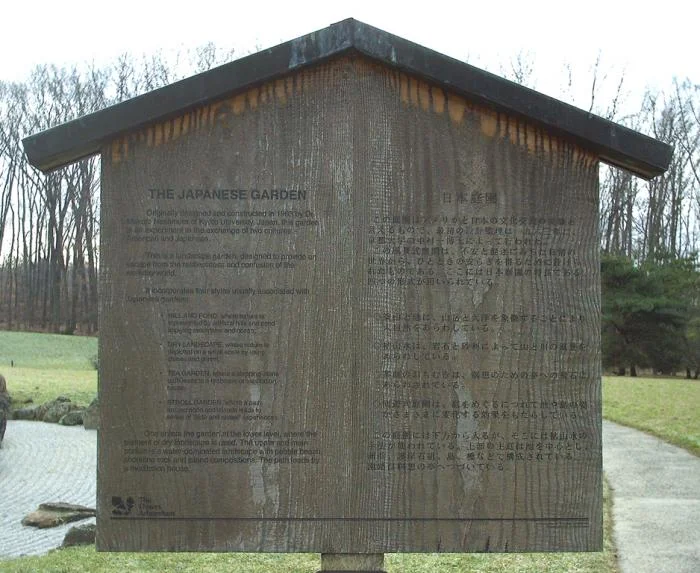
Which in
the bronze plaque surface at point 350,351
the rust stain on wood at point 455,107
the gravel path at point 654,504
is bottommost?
the gravel path at point 654,504

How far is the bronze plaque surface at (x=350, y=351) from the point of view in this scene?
2957 mm

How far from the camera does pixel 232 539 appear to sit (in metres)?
2.96

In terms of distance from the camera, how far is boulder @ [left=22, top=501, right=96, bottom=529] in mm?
9477

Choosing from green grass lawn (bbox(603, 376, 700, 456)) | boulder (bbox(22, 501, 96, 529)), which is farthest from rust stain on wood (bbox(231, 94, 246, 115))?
green grass lawn (bbox(603, 376, 700, 456))

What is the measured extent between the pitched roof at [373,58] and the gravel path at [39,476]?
6347 millimetres

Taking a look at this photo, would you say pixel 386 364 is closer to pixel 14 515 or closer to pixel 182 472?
pixel 182 472

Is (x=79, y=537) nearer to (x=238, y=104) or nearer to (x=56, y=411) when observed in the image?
(x=238, y=104)

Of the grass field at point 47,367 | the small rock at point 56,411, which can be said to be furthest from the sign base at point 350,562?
the grass field at point 47,367

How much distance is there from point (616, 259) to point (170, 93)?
28.0 meters

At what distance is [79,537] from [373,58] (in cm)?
636

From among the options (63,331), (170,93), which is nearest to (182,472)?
(170,93)

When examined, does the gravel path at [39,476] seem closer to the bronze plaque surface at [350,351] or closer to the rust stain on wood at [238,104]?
the bronze plaque surface at [350,351]

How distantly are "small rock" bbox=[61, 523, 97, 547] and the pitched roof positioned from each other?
19.1ft

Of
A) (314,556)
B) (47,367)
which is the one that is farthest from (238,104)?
(47,367)
